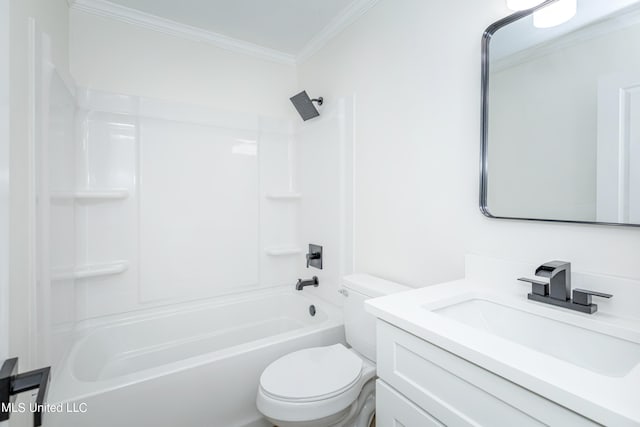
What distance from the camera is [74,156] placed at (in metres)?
1.79

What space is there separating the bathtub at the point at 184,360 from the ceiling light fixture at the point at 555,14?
5.52 feet

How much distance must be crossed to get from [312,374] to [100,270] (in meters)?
1.45

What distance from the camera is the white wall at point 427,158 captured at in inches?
43.3

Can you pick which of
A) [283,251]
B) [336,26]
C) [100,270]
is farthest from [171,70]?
[283,251]

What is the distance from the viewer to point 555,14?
3.49 ft

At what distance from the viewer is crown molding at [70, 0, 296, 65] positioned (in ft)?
6.17

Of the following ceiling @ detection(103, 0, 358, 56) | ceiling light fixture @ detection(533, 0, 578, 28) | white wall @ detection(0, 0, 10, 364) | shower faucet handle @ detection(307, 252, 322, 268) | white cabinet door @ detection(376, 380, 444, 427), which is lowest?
white cabinet door @ detection(376, 380, 444, 427)

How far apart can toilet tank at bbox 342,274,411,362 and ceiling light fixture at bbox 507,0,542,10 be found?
123cm

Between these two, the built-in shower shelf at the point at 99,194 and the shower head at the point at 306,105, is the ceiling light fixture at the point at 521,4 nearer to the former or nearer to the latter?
the shower head at the point at 306,105

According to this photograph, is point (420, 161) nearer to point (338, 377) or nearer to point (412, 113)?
point (412, 113)

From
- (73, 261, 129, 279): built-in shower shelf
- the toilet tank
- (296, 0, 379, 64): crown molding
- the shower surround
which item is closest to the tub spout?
the shower surround

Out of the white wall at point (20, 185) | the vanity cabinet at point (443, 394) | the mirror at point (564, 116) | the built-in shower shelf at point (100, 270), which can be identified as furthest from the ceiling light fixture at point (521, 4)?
the built-in shower shelf at point (100, 270)

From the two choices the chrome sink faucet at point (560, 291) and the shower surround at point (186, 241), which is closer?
the chrome sink faucet at point (560, 291)

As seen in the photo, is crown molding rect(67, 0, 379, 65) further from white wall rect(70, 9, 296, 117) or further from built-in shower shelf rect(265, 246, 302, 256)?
built-in shower shelf rect(265, 246, 302, 256)
